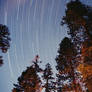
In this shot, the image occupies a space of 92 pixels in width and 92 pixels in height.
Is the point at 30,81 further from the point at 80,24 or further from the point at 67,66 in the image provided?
the point at 80,24

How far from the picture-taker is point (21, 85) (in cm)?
2475

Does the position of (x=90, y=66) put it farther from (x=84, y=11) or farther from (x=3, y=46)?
(x=3, y=46)

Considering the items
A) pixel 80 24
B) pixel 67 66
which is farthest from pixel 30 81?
pixel 80 24

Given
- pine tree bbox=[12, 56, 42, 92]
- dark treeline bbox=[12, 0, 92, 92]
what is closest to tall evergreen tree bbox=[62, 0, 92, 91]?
dark treeline bbox=[12, 0, 92, 92]

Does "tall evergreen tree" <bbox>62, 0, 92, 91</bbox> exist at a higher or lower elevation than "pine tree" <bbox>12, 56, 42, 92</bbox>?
higher

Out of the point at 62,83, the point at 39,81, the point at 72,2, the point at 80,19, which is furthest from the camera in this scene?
the point at 39,81

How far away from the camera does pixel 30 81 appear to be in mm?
24172

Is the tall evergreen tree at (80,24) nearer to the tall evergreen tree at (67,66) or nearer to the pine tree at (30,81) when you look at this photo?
the tall evergreen tree at (67,66)

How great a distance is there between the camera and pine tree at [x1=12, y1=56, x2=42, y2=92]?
2330 centimetres

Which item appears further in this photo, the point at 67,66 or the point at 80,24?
the point at 67,66

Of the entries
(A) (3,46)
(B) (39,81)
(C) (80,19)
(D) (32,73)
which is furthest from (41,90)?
(C) (80,19)

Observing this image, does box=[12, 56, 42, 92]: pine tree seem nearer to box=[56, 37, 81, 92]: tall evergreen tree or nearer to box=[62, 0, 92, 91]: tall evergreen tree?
box=[56, 37, 81, 92]: tall evergreen tree

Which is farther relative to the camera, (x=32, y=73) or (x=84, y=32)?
(x=32, y=73)

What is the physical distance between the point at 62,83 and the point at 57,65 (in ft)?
10.9
